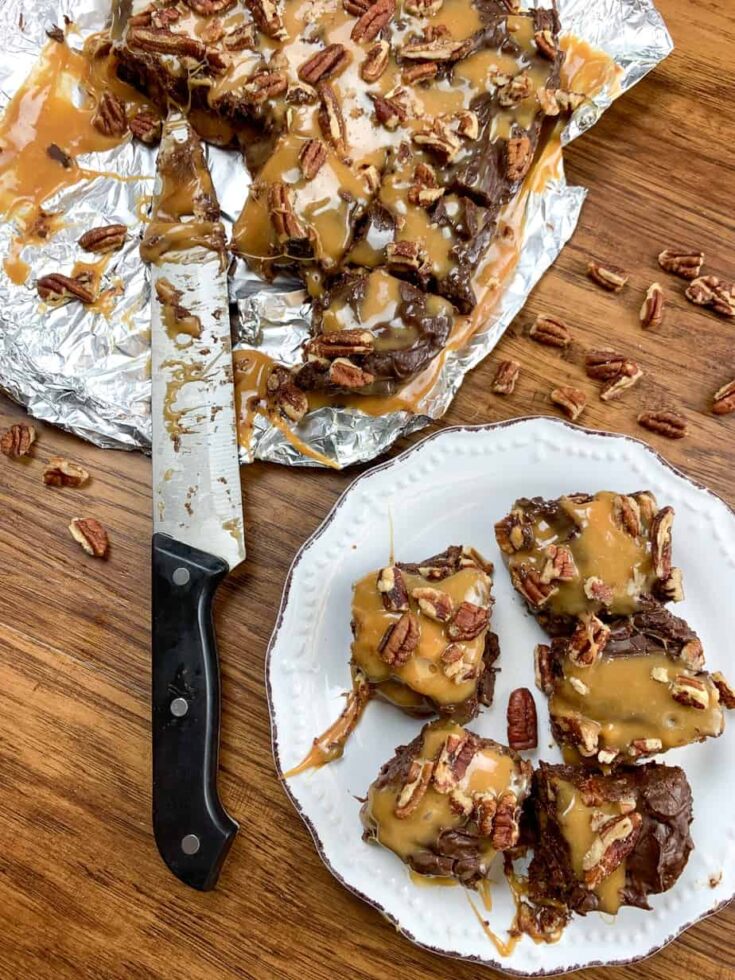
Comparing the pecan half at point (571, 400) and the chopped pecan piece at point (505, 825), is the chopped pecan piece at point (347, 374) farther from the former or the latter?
the chopped pecan piece at point (505, 825)

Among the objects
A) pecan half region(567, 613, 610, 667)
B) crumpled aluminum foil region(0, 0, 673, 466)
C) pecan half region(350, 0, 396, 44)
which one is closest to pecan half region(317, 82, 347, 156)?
pecan half region(350, 0, 396, 44)

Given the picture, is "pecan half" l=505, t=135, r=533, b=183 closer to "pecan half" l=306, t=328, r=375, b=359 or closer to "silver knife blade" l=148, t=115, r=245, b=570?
"pecan half" l=306, t=328, r=375, b=359

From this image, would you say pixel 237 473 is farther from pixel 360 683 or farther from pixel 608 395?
→ pixel 608 395

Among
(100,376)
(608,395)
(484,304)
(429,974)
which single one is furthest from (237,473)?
(429,974)

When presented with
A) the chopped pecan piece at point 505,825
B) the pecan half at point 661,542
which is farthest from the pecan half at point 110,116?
the chopped pecan piece at point 505,825

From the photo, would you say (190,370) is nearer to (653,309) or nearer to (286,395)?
(286,395)

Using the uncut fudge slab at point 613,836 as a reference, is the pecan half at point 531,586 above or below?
above
